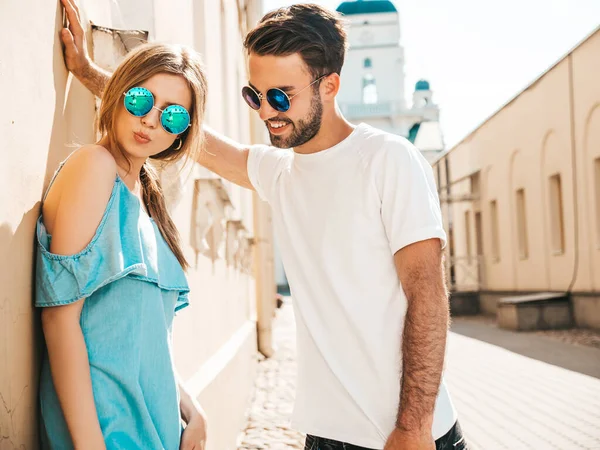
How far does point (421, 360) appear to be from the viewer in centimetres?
235

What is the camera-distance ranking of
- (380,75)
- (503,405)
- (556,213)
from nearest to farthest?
(503,405) < (556,213) < (380,75)

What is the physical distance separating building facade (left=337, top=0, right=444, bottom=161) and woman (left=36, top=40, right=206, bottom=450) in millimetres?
55978

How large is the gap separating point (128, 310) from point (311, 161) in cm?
95

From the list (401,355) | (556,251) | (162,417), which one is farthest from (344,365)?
(556,251)

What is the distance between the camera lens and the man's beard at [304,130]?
264 cm

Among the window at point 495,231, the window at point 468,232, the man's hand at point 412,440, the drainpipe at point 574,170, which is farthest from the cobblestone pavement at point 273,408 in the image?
the window at point 468,232

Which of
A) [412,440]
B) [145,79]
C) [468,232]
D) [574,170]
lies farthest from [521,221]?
[145,79]

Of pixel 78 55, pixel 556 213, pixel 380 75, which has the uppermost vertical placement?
pixel 380 75

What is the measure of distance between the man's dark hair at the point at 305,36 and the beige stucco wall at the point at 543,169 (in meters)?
15.5

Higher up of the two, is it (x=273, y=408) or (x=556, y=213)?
(x=556, y=213)

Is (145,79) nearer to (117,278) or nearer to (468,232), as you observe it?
Answer: (117,278)

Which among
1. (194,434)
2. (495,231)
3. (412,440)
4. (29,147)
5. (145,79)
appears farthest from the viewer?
(495,231)

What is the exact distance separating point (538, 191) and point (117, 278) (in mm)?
21014

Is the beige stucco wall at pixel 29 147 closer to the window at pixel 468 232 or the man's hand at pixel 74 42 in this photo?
the man's hand at pixel 74 42
